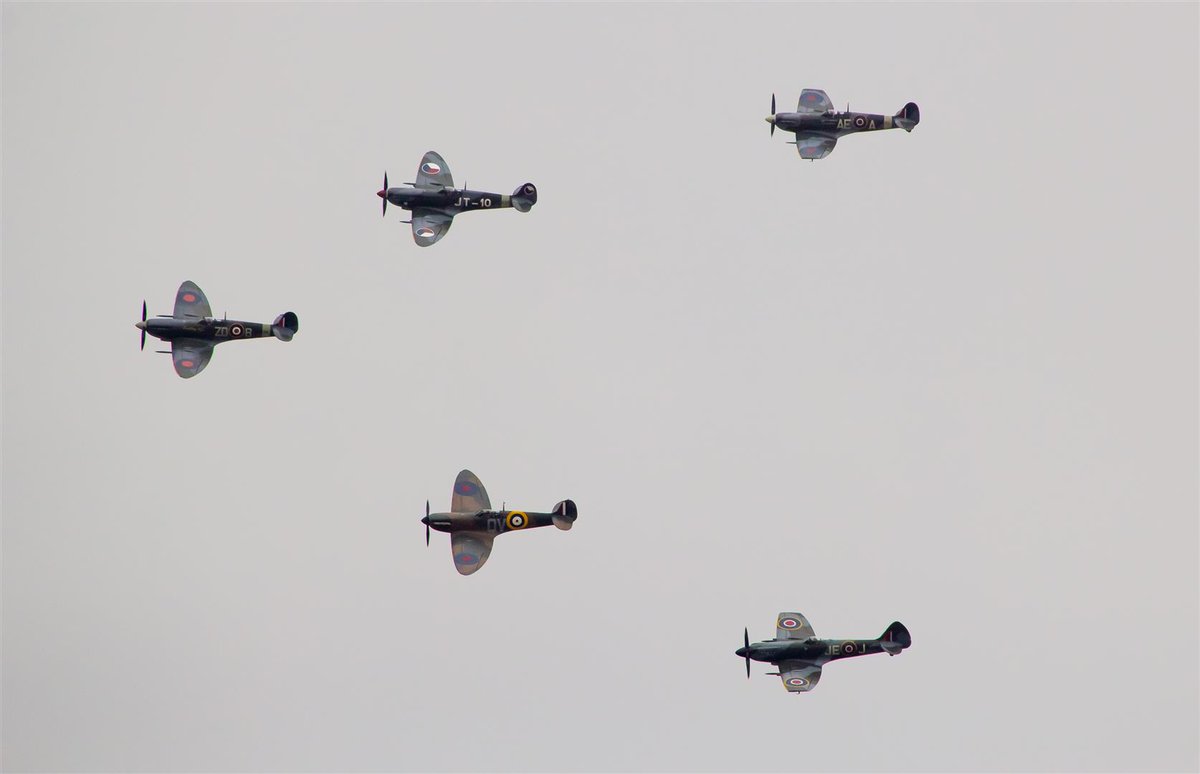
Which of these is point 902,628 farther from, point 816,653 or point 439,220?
point 439,220

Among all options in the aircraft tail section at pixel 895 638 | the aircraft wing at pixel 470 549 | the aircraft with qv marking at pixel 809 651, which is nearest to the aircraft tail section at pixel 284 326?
the aircraft wing at pixel 470 549

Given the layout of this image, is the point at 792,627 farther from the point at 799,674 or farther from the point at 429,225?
the point at 429,225

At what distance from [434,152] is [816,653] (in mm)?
33767

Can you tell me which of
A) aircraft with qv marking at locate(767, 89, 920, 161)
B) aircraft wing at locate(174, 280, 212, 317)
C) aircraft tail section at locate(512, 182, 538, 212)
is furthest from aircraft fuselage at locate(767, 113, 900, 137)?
aircraft wing at locate(174, 280, 212, 317)

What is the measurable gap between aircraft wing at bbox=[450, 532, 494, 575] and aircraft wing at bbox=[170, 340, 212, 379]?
1594cm

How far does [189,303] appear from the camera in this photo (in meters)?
104

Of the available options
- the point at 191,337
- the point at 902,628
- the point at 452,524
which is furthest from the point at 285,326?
the point at 902,628

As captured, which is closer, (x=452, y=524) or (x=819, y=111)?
(x=452, y=524)

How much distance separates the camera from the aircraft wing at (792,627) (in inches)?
4038

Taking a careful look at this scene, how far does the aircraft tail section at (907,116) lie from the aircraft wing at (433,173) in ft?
79.6

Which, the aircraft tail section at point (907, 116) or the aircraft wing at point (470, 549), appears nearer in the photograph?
the aircraft wing at point (470, 549)

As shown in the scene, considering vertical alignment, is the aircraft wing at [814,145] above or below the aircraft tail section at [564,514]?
above

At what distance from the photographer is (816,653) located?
332 ft

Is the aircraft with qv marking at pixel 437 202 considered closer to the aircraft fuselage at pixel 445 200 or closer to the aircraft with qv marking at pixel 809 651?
the aircraft fuselage at pixel 445 200
